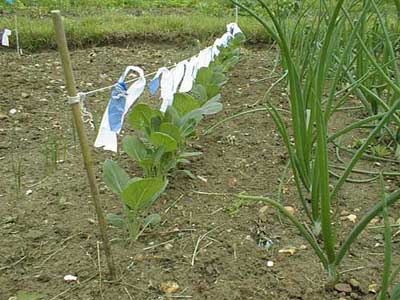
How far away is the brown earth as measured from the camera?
131cm

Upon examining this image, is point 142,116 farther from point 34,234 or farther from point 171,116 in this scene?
point 34,234

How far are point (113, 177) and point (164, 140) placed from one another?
0.66 feet

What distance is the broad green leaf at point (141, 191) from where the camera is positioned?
4.36ft

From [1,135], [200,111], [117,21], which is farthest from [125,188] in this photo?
[117,21]

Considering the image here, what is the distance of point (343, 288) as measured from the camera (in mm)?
1277

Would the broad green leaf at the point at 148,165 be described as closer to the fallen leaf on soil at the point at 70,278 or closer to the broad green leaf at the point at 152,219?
the broad green leaf at the point at 152,219

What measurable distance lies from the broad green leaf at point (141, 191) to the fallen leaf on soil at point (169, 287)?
7.5 inches

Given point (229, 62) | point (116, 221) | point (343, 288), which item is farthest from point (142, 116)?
point (229, 62)

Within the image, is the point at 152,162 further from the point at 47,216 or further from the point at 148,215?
the point at 47,216

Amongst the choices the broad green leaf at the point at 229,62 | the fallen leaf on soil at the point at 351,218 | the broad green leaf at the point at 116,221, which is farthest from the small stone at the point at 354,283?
the broad green leaf at the point at 229,62

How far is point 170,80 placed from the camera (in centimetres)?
195

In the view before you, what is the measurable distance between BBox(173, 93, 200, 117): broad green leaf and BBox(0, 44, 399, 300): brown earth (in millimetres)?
180

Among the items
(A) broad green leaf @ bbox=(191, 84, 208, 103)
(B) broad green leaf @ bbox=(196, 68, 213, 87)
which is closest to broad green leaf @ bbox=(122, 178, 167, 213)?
(A) broad green leaf @ bbox=(191, 84, 208, 103)

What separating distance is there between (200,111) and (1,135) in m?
0.84
